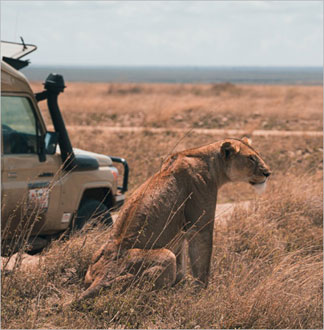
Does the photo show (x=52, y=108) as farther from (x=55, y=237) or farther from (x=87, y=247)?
(x=87, y=247)

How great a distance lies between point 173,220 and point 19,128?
2.68 m

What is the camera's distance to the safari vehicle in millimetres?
6598

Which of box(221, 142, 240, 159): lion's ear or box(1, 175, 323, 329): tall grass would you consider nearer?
box(1, 175, 323, 329): tall grass

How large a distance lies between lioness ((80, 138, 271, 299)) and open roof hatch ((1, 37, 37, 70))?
244 cm

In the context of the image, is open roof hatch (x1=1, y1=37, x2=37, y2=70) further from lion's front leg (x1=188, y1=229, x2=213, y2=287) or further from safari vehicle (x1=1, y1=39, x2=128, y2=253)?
lion's front leg (x1=188, y1=229, x2=213, y2=287)

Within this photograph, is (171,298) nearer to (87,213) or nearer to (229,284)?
(229,284)

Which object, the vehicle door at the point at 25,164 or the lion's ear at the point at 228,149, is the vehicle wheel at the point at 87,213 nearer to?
the vehicle door at the point at 25,164

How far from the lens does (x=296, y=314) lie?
5.46 m

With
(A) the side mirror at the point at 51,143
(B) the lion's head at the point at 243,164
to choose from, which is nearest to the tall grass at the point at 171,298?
(B) the lion's head at the point at 243,164

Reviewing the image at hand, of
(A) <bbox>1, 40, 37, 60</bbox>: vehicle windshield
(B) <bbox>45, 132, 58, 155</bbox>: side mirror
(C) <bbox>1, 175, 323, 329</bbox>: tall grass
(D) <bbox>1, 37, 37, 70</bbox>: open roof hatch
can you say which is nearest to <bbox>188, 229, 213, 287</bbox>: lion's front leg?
(C) <bbox>1, 175, 323, 329</bbox>: tall grass

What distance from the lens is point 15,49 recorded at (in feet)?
24.2

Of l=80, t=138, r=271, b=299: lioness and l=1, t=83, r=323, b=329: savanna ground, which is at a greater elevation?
l=80, t=138, r=271, b=299: lioness

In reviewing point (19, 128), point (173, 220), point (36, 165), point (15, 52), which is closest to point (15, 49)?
point (15, 52)

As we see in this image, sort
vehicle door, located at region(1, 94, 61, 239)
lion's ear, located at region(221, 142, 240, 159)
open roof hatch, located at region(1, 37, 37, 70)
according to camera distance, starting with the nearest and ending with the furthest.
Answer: lion's ear, located at region(221, 142, 240, 159), vehicle door, located at region(1, 94, 61, 239), open roof hatch, located at region(1, 37, 37, 70)
